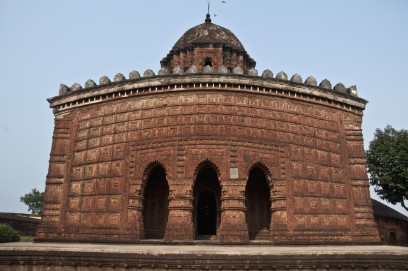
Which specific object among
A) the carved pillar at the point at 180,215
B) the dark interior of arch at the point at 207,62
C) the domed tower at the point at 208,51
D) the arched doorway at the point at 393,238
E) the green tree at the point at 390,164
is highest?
the domed tower at the point at 208,51

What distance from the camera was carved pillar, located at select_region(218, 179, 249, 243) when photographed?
13.5 meters

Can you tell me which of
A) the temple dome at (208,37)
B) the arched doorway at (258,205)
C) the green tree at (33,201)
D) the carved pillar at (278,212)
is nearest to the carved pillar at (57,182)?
the temple dome at (208,37)

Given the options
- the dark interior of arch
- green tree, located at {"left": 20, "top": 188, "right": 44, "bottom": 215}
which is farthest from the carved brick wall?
green tree, located at {"left": 20, "top": 188, "right": 44, "bottom": 215}

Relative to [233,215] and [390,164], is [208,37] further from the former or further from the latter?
[390,164]

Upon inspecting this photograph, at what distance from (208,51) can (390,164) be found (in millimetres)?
12762

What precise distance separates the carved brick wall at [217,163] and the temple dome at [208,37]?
5.65 metres

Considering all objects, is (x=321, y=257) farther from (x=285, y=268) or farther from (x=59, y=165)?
(x=59, y=165)

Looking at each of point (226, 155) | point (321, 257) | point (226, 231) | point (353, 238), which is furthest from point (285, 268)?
point (353, 238)

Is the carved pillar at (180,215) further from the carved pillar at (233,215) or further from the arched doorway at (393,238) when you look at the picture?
the arched doorway at (393,238)

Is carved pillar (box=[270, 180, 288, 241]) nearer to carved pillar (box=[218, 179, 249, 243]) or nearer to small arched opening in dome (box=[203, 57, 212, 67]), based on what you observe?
carved pillar (box=[218, 179, 249, 243])

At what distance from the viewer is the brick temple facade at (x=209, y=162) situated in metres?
14.5

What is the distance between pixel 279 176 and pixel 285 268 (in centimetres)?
659

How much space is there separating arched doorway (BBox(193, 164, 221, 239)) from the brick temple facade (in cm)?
5

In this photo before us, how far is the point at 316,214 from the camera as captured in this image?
49.4 feet
